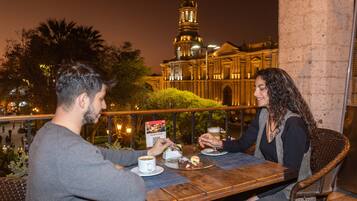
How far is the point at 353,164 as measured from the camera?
3.88 meters

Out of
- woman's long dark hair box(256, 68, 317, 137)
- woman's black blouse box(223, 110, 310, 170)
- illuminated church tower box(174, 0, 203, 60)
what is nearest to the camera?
woman's black blouse box(223, 110, 310, 170)

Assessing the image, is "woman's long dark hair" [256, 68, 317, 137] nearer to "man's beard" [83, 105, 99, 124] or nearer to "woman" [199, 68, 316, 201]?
"woman" [199, 68, 316, 201]

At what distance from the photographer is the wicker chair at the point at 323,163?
2105mm

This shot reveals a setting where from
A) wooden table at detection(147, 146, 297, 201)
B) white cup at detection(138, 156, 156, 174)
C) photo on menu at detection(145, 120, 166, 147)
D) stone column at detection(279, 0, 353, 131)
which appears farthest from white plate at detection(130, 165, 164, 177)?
stone column at detection(279, 0, 353, 131)

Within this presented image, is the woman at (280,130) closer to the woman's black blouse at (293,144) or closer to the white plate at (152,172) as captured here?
the woman's black blouse at (293,144)

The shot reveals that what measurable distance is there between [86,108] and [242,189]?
1086 mm

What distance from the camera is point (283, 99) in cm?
263

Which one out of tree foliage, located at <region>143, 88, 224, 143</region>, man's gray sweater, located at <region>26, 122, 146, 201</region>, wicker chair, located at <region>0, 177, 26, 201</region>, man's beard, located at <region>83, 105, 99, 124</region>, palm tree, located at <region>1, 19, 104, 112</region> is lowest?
tree foliage, located at <region>143, 88, 224, 143</region>

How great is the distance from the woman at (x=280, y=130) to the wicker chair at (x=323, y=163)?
17 centimetres

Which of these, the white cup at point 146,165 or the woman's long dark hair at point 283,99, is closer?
the white cup at point 146,165

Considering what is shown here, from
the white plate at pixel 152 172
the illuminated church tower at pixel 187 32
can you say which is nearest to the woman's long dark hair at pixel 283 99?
the white plate at pixel 152 172

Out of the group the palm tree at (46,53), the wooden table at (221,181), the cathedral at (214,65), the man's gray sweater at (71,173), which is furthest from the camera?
the cathedral at (214,65)

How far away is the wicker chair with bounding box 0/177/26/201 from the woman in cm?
151

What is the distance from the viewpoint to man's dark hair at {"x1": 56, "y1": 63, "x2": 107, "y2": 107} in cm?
153
